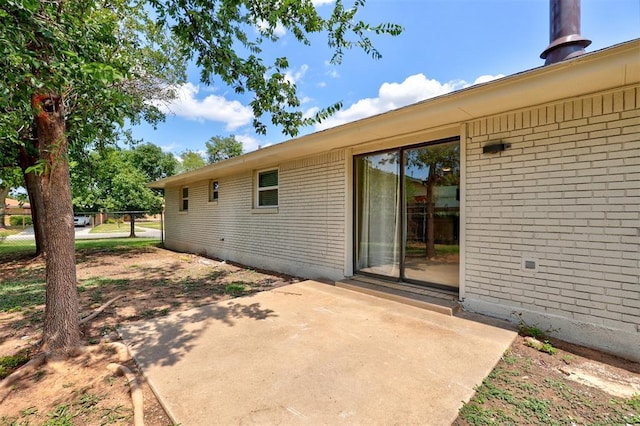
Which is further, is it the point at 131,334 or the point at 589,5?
the point at 589,5

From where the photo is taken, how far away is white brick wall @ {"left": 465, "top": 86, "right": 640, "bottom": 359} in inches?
114

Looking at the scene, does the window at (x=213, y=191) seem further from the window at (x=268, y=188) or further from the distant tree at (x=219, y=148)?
the distant tree at (x=219, y=148)

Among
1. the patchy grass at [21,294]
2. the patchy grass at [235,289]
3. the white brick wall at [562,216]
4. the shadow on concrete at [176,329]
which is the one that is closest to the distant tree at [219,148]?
the patchy grass at [21,294]

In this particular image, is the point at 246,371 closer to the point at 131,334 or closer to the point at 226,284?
the point at 131,334

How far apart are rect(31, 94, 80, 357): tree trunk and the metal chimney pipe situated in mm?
6114

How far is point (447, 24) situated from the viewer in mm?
5562

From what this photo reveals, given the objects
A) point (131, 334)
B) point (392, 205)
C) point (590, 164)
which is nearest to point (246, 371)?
point (131, 334)

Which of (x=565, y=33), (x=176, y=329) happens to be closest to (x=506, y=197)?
(x=565, y=33)

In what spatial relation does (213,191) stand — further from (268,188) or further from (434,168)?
(434,168)

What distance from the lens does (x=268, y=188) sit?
24.7 ft

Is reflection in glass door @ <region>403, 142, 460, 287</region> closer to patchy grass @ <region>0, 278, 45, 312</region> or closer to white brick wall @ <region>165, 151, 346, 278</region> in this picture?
white brick wall @ <region>165, 151, 346, 278</region>

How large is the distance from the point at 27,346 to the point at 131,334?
99cm

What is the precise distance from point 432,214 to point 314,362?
2.90m

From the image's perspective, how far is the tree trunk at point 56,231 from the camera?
2.84 metres
